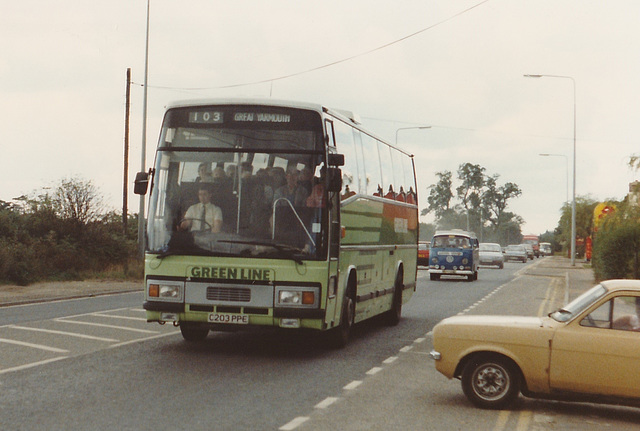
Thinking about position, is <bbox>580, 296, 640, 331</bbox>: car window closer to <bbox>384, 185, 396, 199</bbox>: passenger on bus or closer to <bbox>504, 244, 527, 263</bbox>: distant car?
<bbox>384, 185, 396, 199</bbox>: passenger on bus

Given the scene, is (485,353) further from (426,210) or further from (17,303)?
(426,210)

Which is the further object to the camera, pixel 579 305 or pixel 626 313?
pixel 579 305

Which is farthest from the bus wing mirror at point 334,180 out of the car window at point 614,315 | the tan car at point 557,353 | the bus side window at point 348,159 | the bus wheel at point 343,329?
the car window at point 614,315

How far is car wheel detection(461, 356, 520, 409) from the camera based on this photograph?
347 inches

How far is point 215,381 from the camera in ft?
33.0

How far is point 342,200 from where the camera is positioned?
42.2 ft

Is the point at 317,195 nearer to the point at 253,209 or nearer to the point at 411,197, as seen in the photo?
the point at 253,209

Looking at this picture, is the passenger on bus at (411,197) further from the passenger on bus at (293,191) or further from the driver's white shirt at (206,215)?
the driver's white shirt at (206,215)

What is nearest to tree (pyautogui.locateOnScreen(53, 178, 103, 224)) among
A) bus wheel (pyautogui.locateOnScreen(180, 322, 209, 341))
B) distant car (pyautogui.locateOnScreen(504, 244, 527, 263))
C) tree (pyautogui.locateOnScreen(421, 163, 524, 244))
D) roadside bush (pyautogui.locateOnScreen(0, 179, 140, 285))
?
roadside bush (pyautogui.locateOnScreen(0, 179, 140, 285))

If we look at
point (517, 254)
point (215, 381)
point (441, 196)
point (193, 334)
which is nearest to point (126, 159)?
point (193, 334)

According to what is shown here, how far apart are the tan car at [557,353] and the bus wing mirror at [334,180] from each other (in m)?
3.26

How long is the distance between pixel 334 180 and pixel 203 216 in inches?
69.5

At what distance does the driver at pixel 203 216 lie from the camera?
12.0 meters

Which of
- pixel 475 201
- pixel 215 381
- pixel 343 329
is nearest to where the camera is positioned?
pixel 215 381
